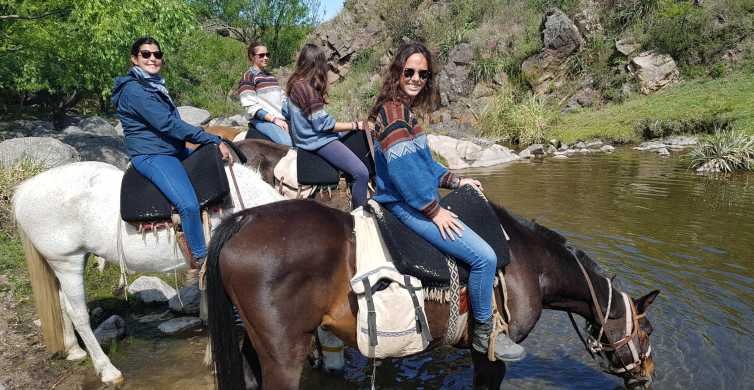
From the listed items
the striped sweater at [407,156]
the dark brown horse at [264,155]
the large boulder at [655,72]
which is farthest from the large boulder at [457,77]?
the striped sweater at [407,156]

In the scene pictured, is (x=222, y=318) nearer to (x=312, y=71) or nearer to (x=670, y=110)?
(x=312, y=71)

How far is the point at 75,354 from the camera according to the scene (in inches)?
181

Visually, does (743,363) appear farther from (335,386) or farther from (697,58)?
(697,58)

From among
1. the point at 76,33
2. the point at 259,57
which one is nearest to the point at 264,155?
the point at 259,57

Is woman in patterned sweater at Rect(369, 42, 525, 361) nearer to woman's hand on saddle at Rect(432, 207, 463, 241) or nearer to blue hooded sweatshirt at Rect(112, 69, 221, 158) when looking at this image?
woman's hand on saddle at Rect(432, 207, 463, 241)

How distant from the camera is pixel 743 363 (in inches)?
173

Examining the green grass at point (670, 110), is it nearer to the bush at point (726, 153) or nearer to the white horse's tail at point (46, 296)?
the bush at point (726, 153)

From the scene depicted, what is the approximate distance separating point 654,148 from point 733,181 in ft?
15.7

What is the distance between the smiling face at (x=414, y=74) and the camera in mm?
2877

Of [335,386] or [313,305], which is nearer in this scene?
[313,305]

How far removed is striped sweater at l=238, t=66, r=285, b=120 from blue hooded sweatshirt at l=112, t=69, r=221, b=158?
2.17 m

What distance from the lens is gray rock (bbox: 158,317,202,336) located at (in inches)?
202

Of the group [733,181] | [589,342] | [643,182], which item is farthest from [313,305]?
[733,181]

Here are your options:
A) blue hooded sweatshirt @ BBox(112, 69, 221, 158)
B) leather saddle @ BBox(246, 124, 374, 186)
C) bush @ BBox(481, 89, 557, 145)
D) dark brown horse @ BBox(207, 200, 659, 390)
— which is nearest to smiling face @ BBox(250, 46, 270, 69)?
leather saddle @ BBox(246, 124, 374, 186)
